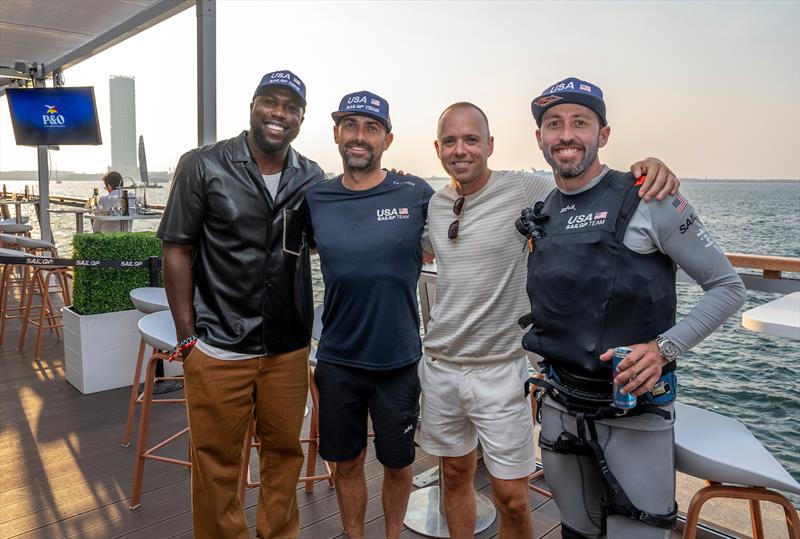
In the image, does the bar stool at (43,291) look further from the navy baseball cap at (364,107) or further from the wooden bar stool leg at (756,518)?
the wooden bar stool leg at (756,518)

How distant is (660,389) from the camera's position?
59.7 inches

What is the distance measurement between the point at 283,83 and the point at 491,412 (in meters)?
1.41

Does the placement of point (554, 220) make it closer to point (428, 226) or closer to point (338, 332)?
point (428, 226)

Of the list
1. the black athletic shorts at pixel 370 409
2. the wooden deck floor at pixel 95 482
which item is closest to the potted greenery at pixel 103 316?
the wooden deck floor at pixel 95 482

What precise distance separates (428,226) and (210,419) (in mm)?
1083

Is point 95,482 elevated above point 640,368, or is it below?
below

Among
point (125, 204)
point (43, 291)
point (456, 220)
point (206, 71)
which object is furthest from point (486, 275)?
Answer: point (125, 204)

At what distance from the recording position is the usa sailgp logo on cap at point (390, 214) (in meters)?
2.07

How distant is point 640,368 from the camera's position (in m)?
1.42

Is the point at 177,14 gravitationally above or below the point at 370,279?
above

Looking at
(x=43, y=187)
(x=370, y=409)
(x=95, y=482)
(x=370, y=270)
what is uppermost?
(x=43, y=187)

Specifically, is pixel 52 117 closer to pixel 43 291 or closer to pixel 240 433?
pixel 43 291

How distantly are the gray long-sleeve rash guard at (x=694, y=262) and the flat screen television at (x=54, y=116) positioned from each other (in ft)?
24.8

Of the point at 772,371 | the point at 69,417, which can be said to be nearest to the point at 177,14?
the point at 69,417
